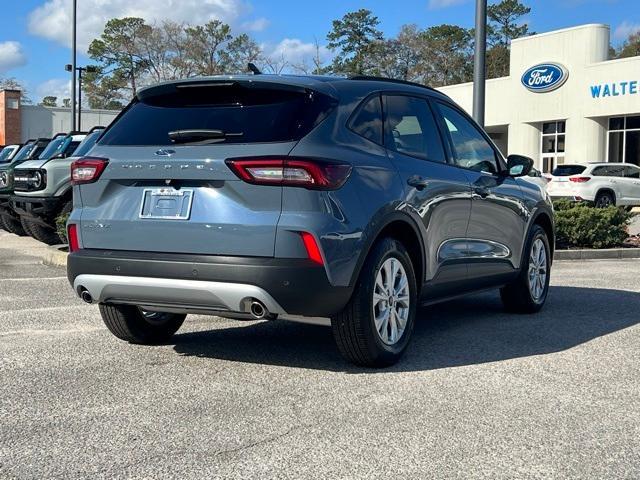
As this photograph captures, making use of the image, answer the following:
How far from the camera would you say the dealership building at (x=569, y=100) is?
32.1 meters

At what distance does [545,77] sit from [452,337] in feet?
102

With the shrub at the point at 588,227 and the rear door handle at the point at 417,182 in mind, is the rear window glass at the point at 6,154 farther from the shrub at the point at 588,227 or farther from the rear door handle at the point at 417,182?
the rear door handle at the point at 417,182

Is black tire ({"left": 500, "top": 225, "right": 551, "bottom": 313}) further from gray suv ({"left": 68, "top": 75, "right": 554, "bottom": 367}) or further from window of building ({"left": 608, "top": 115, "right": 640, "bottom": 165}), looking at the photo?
window of building ({"left": 608, "top": 115, "right": 640, "bottom": 165})

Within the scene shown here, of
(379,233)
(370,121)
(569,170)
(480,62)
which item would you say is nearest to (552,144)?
(569,170)

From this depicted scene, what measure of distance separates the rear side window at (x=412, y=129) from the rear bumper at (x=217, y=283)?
4.04 ft

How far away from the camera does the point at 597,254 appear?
1284cm

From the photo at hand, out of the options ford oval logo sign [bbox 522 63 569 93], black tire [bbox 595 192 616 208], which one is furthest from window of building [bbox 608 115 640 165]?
black tire [bbox 595 192 616 208]

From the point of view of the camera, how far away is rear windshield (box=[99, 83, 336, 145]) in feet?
15.4

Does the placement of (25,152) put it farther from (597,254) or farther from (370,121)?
(370,121)

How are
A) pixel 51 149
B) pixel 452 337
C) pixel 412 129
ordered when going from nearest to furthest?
pixel 412 129 < pixel 452 337 < pixel 51 149

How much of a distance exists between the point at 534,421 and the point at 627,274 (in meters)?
6.98

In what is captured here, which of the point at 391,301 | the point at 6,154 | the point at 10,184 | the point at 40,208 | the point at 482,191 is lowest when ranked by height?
the point at 391,301

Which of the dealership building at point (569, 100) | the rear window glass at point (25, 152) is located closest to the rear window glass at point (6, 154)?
the rear window glass at point (25, 152)

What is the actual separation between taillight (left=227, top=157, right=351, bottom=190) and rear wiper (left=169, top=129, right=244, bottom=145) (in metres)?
0.25
